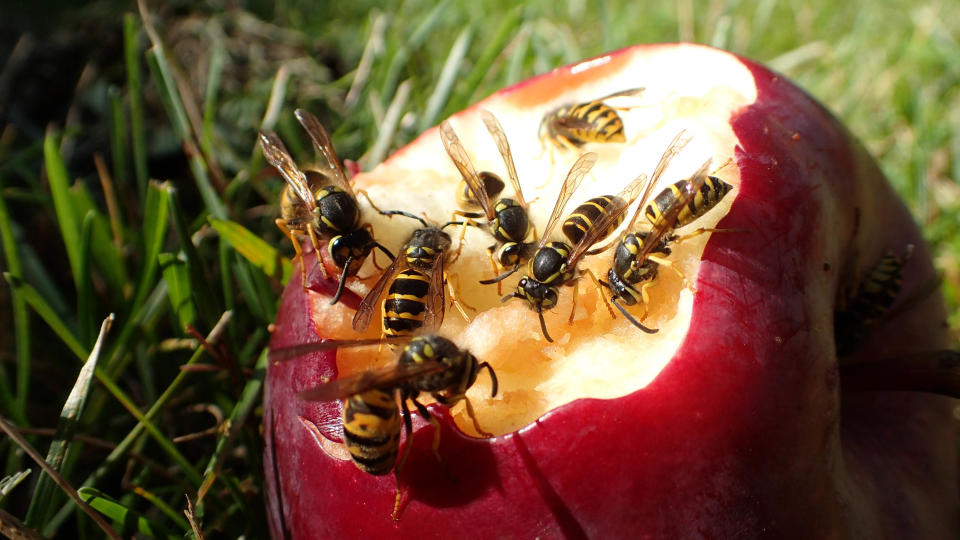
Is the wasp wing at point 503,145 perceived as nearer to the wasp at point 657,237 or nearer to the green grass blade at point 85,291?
the wasp at point 657,237

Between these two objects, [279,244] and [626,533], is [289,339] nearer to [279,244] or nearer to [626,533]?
[626,533]

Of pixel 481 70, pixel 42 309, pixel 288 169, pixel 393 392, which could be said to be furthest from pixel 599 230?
pixel 481 70

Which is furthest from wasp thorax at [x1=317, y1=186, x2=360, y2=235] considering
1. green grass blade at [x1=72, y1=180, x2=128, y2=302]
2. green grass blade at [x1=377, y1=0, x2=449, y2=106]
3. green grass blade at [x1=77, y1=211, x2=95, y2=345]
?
green grass blade at [x1=377, y1=0, x2=449, y2=106]

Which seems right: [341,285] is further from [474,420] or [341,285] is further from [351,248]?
[474,420]

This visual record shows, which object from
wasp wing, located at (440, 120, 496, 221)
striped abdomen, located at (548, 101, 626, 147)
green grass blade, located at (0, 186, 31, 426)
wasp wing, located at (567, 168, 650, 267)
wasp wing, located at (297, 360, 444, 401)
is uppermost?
striped abdomen, located at (548, 101, 626, 147)

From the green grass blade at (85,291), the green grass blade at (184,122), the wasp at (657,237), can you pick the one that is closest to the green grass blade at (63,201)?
the green grass blade at (85,291)

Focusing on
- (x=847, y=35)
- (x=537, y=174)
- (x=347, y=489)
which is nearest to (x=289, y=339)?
(x=347, y=489)

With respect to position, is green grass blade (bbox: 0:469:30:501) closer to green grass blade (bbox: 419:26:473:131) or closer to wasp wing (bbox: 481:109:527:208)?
wasp wing (bbox: 481:109:527:208)
